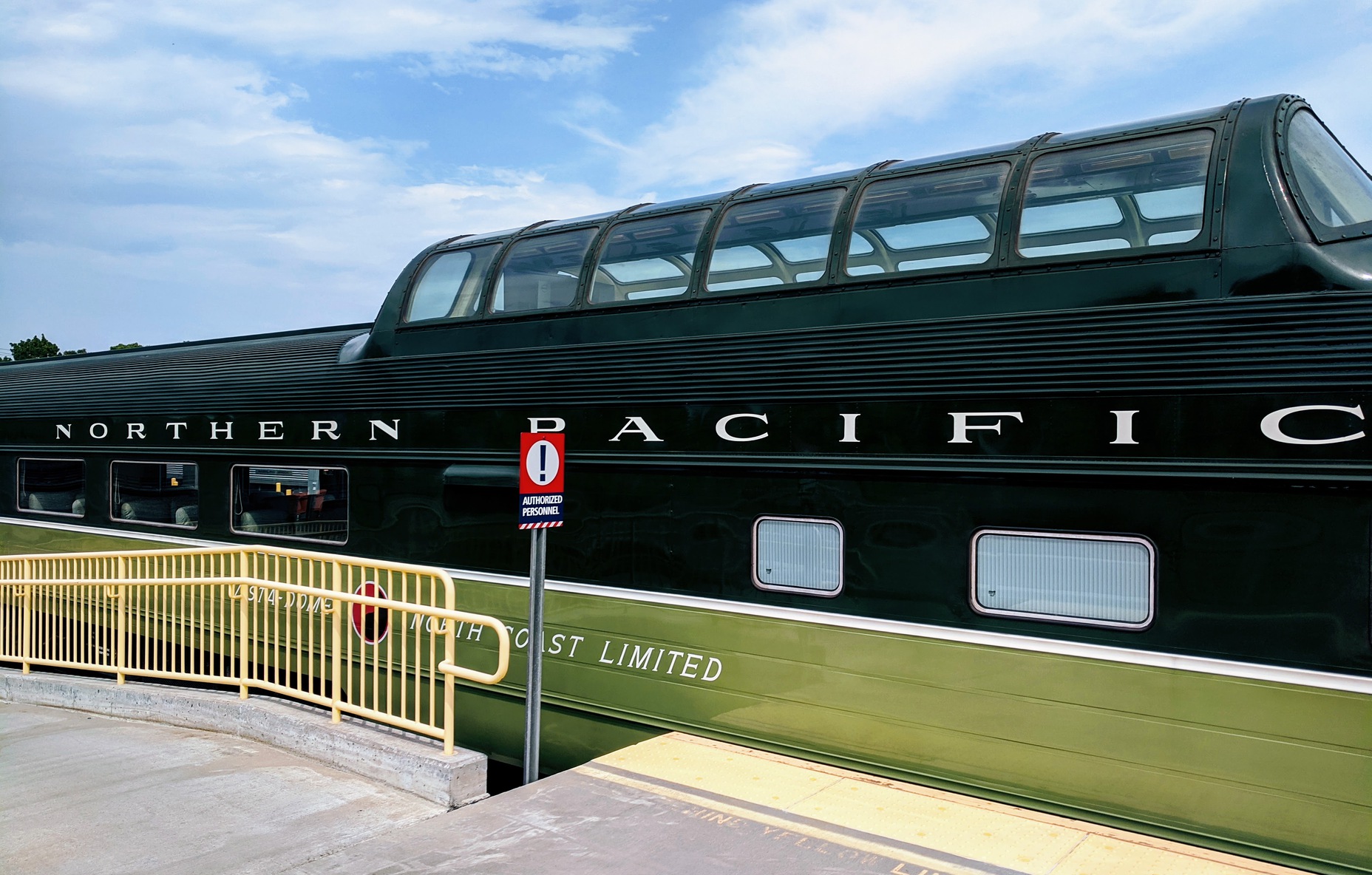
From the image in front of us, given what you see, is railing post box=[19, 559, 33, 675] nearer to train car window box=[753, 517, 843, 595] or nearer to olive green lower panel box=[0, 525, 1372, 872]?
olive green lower panel box=[0, 525, 1372, 872]

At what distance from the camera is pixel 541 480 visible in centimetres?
561

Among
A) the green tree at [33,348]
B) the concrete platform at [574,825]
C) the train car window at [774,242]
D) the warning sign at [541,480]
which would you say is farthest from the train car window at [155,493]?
the green tree at [33,348]

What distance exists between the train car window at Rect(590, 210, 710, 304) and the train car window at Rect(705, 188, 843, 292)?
0.24m

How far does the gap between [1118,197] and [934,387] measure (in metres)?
1.32

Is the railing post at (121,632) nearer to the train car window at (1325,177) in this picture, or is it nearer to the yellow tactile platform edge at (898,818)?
the yellow tactile platform edge at (898,818)

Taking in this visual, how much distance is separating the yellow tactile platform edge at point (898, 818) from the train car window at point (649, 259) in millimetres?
2908

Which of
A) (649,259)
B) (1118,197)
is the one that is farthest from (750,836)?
(649,259)

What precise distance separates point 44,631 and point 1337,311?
10092 mm

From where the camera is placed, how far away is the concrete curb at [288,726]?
5406 millimetres

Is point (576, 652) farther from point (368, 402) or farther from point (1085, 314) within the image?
point (1085, 314)

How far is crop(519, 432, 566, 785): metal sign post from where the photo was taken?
5.48 meters

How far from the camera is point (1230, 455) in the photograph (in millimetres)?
4492

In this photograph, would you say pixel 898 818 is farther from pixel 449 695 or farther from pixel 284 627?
pixel 284 627

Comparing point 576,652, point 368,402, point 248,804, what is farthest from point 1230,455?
point 368,402
